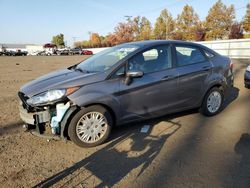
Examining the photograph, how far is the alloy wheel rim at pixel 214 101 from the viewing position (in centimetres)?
556

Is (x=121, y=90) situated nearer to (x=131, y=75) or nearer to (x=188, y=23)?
(x=131, y=75)

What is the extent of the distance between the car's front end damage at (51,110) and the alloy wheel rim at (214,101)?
3.03m

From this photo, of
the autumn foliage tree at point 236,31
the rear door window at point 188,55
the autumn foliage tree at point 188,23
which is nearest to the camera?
the rear door window at point 188,55

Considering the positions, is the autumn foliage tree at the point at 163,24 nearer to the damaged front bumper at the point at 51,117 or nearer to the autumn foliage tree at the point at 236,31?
the autumn foliage tree at the point at 236,31

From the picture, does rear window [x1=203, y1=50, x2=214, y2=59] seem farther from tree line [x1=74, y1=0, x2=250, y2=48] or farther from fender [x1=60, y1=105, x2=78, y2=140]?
tree line [x1=74, y1=0, x2=250, y2=48]

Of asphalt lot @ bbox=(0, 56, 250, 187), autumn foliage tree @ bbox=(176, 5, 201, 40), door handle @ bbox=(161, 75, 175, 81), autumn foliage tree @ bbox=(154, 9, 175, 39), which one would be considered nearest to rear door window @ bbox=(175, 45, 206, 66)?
door handle @ bbox=(161, 75, 175, 81)

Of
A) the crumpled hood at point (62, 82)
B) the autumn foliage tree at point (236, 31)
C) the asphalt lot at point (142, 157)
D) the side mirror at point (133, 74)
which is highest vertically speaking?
the autumn foliage tree at point (236, 31)

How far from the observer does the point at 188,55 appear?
17.3 feet

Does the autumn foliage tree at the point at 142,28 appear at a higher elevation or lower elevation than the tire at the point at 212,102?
higher

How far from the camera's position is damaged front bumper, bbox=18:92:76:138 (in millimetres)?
3961

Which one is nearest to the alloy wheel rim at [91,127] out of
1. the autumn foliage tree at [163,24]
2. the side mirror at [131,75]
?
the side mirror at [131,75]

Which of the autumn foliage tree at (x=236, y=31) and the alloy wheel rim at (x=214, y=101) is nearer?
the alloy wheel rim at (x=214, y=101)

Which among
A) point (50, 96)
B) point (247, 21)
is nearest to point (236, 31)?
point (247, 21)

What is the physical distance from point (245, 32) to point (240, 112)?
43.3m
